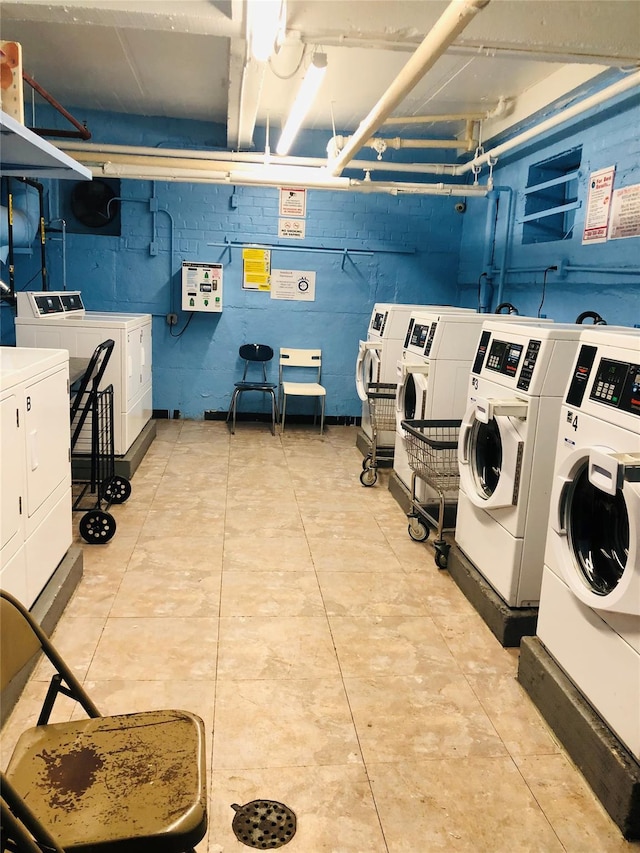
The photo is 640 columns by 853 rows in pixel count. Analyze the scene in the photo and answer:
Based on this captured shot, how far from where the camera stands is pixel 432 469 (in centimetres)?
397

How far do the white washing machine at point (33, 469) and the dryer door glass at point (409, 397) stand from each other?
2.31m

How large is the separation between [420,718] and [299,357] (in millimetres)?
5266

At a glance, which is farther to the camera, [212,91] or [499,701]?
[212,91]

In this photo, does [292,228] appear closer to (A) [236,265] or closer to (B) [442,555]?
(A) [236,265]

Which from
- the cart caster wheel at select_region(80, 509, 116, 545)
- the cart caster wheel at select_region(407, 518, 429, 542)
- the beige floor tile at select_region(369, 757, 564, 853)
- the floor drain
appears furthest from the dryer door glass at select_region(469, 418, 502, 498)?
the cart caster wheel at select_region(80, 509, 116, 545)

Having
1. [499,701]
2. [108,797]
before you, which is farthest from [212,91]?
[108,797]

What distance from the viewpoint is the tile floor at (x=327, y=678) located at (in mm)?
1987

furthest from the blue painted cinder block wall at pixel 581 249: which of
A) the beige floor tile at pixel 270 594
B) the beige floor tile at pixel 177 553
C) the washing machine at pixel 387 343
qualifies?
the beige floor tile at pixel 177 553

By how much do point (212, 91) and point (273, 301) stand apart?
7.27 ft

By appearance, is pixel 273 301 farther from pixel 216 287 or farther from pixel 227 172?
pixel 227 172

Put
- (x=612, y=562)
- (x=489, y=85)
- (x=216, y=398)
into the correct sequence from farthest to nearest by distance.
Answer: (x=216, y=398) → (x=489, y=85) → (x=612, y=562)

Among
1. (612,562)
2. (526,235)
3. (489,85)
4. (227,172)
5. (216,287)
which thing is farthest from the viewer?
(216,287)

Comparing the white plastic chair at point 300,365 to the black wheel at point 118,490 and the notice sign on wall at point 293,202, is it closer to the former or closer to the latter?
the notice sign on wall at point 293,202

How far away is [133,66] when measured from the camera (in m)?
5.25
